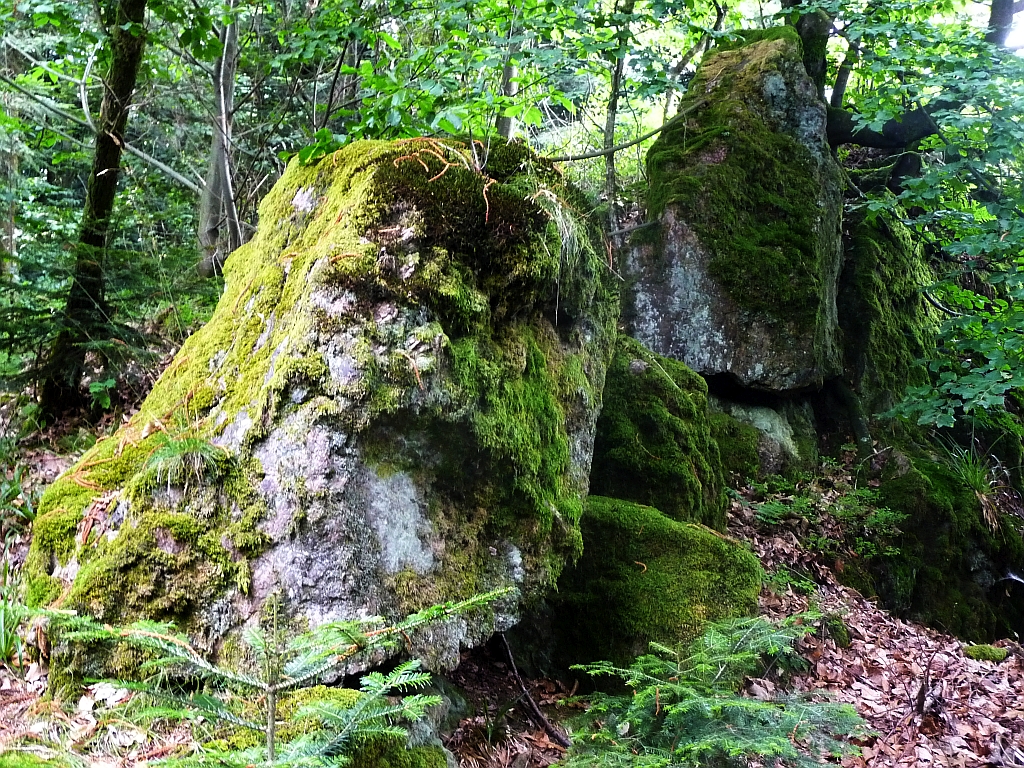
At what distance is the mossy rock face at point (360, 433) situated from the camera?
8.84 ft

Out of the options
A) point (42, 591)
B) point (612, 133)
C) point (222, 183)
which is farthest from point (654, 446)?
point (222, 183)

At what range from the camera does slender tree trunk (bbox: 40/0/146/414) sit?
5129mm

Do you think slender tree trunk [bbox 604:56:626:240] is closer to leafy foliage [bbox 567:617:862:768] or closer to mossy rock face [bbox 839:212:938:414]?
Result: mossy rock face [bbox 839:212:938:414]

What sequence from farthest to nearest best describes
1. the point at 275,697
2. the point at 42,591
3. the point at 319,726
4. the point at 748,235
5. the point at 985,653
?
the point at 748,235 → the point at 985,653 → the point at 42,591 → the point at 319,726 → the point at 275,697

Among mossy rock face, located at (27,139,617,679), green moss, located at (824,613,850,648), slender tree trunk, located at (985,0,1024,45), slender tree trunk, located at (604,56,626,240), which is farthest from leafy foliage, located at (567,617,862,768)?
slender tree trunk, located at (985,0,1024,45)

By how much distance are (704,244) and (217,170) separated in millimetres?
5632

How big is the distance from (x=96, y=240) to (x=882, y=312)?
883 centimetres

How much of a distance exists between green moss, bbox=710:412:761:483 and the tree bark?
518cm

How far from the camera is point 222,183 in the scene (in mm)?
7570

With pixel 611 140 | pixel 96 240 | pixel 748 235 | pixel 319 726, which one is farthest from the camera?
pixel 748 235

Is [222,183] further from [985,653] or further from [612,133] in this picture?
[985,653]

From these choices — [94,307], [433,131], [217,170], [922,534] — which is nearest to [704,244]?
[922,534]

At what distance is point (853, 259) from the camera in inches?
364

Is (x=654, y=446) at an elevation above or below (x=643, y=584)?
above
